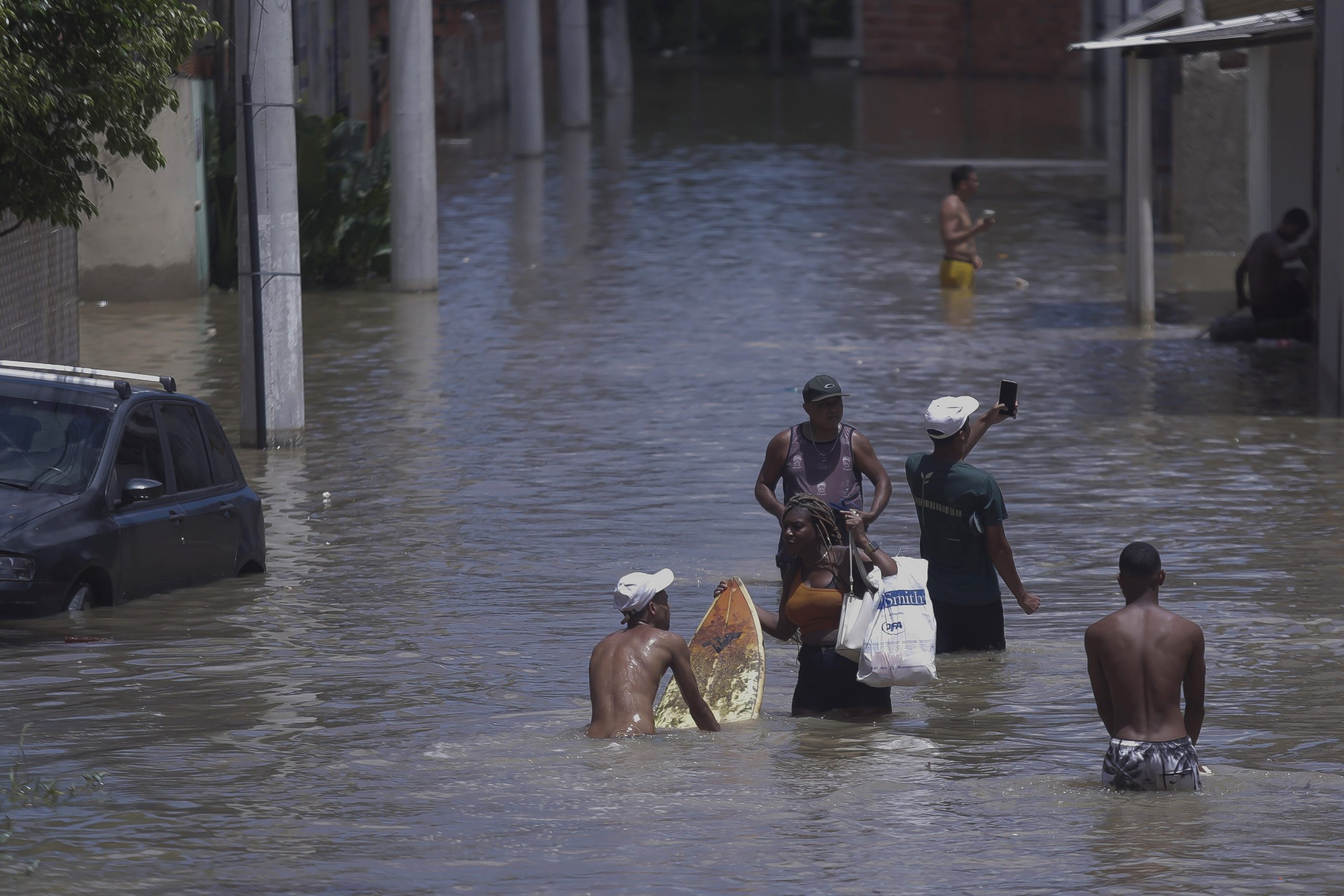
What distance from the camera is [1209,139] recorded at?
2873cm

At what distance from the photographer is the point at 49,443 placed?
39.6ft

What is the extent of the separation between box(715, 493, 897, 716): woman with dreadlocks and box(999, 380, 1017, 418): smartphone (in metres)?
1.61

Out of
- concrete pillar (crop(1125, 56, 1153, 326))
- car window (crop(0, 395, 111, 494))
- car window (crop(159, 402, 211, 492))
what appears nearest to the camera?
car window (crop(0, 395, 111, 494))

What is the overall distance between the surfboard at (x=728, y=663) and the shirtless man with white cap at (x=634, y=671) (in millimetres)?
622

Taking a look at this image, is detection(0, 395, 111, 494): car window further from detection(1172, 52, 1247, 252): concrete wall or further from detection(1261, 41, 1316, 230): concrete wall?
detection(1172, 52, 1247, 252): concrete wall

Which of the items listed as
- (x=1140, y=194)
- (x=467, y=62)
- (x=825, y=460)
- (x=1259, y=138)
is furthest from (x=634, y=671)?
(x=467, y=62)

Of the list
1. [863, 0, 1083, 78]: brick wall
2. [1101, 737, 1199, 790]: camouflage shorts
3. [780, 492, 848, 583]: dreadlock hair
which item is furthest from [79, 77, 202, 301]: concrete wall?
[863, 0, 1083, 78]: brick wall

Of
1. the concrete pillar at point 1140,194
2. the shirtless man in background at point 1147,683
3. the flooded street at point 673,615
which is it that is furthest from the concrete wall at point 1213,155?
the shirtless man in background at point 1147,683

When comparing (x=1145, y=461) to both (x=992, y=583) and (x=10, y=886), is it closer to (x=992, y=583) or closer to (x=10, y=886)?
(x=992, y=583)

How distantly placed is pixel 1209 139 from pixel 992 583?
19369 millimetres

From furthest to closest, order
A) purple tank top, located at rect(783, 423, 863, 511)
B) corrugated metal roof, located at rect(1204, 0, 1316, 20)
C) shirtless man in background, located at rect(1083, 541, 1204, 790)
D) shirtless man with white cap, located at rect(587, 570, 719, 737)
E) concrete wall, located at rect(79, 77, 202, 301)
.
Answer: concrete wall, located at rect(79, 77, 202, 301)
corrugated metal roof, located at rect(1204, 0, 1316, 20)
purple tank top, located at rect(783, 423, 863, 511)
shirtless man with white cap, located at rect(587, 570, 719, 737)
shirtless man in background, located at rect(1083, 541, 1204, 790)

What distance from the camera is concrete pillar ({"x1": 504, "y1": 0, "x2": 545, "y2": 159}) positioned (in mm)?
39938

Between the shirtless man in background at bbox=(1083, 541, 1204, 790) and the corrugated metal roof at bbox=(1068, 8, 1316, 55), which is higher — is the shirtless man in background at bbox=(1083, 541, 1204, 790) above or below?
below

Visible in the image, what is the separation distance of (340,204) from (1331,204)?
12249mm
